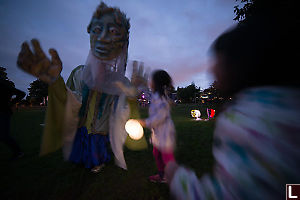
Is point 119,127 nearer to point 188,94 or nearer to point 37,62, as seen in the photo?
point 37,62

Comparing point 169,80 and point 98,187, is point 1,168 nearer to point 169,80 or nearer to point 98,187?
point 98,187

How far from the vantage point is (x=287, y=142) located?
1.63ft

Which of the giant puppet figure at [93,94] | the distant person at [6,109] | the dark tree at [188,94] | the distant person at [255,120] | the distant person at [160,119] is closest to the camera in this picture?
the distant person at [255,120]

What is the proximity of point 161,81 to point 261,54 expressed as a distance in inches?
69.8

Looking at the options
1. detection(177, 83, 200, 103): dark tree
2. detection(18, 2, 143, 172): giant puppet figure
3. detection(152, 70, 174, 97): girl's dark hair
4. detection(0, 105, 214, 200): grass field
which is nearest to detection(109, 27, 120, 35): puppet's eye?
detection(18, 2, 143, 172): giant puppet figure

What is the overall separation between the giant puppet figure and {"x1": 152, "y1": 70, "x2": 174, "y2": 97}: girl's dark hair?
381mm

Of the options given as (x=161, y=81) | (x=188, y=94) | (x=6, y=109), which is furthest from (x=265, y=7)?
(x=188, y=94)

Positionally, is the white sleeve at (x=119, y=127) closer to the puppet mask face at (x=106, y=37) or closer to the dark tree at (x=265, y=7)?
the puppet mask face at (x=106, y=37)

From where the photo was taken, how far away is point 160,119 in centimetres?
212

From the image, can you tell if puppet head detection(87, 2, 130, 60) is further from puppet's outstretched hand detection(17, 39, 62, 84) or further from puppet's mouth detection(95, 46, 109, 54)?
puppet's outstretched hand detection(17, 39, 62, 84)

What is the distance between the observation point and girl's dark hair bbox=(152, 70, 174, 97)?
2.40 meters

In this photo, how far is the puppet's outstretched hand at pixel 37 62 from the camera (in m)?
1.23

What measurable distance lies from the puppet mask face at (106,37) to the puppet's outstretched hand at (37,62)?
0.72 metres

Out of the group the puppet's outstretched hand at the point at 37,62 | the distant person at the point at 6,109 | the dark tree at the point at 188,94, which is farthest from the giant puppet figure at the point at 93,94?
the dark tree at the point at 188,94
